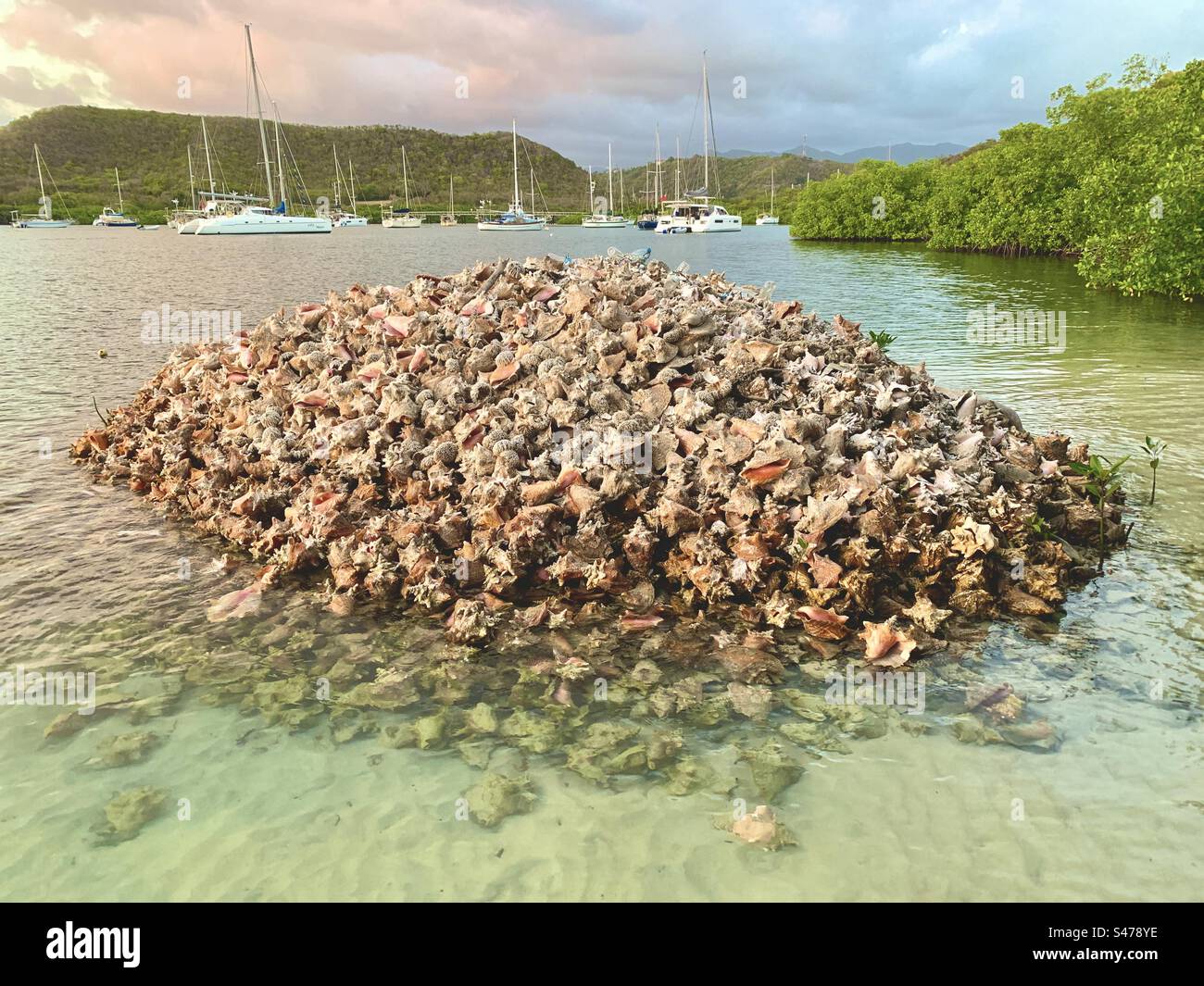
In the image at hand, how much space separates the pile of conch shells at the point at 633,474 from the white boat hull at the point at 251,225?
106486 mm

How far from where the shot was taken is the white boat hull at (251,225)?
104 meters

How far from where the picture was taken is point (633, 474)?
7.83 metres

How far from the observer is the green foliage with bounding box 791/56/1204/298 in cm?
2677

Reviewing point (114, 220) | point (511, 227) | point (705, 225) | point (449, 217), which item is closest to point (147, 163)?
point (114, 220)

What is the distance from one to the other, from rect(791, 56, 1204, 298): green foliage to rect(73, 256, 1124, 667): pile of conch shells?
22735mm

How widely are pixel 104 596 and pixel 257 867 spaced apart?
471 cm

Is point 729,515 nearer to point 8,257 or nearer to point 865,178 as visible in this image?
point 8,257

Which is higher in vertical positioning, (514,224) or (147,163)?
(147,163)

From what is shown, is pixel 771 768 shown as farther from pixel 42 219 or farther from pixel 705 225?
pixel 42 219

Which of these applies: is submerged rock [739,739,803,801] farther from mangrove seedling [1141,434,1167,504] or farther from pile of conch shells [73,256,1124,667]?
mangrove seedling [1141,434,1167,504]

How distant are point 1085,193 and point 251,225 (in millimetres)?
99287

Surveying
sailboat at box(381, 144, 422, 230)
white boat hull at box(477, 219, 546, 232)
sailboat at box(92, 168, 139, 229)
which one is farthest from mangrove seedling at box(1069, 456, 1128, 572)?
sailboat at box(92, 168, 139, 229)

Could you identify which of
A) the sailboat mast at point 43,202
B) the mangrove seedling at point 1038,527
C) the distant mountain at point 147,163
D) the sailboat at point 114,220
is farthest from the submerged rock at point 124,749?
the distant mountain at point 147,163

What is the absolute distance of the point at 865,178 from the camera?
9150cm
